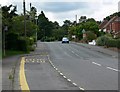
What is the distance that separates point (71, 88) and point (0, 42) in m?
32.7

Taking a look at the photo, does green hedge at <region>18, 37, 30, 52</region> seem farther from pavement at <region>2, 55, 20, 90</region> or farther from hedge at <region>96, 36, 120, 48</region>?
pavement at <region>2, 55, 20, 90</region>

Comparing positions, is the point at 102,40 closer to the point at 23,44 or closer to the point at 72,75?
the point at 23,44

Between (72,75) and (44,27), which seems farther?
(44,27)

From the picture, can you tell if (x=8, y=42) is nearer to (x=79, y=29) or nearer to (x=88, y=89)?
(x=88, y=89)

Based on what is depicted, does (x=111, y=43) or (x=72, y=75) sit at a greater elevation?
(x=111, y=43)

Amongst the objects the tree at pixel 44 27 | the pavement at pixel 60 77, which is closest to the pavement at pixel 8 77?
the pavement at pixel 60 77

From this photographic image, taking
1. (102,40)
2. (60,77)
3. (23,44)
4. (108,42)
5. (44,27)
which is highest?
(44,27)

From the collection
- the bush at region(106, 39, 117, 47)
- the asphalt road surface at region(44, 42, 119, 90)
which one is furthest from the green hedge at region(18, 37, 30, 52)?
the asphalt road surface at region(44, 42, 119, 90)

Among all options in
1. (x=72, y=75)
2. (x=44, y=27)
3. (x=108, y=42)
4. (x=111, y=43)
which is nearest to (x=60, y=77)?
(x=72, y=75)

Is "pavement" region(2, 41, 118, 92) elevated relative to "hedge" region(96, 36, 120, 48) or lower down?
lower down

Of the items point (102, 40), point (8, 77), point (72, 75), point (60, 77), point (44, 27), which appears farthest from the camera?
point (44, 27)

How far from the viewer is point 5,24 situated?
46312 mm

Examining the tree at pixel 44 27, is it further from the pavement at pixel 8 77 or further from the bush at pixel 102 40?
the pavement at pixel 8 77

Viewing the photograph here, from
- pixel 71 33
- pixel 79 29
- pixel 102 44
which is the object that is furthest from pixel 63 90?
pixel 71 33
